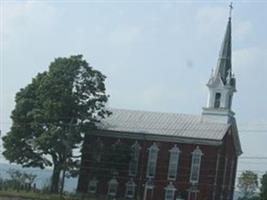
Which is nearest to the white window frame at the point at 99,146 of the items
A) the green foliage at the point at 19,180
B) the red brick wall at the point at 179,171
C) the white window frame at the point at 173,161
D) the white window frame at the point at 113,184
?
the red brick wall at the point at 179,171

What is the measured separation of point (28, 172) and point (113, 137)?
930 cm

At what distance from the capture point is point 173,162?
72250 millimetres

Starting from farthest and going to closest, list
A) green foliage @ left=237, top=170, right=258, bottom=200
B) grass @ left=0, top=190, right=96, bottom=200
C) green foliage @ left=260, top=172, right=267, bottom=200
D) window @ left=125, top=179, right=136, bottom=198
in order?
green foliage @ left=237, top=170, right=258, bottom=200 → green foliage @ left=260, top=172, right=267, bottom=200 → window @ left=125, top=179, right=136, bottom=198 → grass @ left=0, top=190, right=96, bottom=200

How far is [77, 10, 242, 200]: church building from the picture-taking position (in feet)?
233

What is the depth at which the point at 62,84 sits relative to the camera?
6738 centimetres

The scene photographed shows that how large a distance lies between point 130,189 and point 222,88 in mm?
14072

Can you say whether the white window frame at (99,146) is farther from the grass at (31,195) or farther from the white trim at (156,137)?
the grass at (31,195)

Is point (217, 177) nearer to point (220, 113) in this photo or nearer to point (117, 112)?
point (220, 113)

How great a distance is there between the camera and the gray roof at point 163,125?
7225 cm

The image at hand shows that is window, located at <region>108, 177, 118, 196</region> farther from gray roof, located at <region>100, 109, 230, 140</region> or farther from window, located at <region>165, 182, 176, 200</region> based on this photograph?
window, located at <region>165, 182, 176, 200</region>

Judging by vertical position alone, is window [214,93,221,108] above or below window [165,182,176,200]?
above

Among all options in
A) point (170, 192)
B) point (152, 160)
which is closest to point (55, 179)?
point (152, 160)

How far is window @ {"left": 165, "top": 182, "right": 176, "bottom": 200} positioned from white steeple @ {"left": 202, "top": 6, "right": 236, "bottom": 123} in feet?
26.8

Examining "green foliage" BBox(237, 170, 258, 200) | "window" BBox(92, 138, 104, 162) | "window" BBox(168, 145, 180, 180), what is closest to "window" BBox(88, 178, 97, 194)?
"window" BBox(92, 138, 104, 162)
